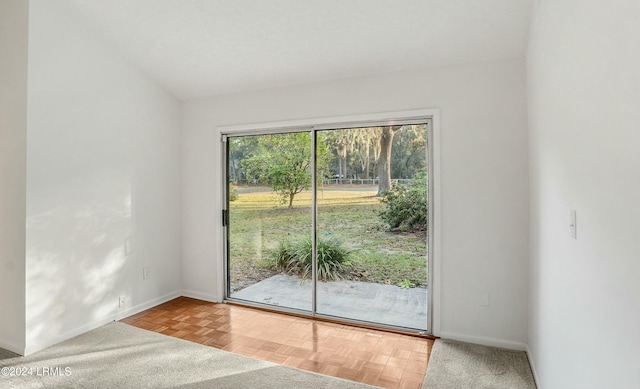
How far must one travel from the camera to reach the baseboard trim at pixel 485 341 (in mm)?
2754

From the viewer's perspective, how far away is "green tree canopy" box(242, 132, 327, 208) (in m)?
3.59

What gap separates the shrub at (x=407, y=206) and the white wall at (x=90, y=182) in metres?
2.47

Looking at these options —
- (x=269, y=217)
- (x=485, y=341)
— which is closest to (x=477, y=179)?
(x=485, y=341)

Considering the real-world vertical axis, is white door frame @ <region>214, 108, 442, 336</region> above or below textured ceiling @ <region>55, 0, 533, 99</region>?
below

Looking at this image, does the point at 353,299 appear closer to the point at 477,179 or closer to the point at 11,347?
the point at 477,179

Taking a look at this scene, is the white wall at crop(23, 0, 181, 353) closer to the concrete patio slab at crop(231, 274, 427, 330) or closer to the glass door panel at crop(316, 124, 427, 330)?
the concrete patio slab at crop(231, 274, 427, 330)

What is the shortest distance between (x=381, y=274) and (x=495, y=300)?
97 centimetres

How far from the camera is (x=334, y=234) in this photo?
3500 millimetres

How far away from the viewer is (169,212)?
159 inches

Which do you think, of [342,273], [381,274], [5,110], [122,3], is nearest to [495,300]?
[381,274]

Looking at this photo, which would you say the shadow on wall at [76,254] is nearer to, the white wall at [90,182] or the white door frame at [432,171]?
the white wall at [90,182]

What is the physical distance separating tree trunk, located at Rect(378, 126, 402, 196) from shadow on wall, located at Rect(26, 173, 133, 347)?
2499 mm

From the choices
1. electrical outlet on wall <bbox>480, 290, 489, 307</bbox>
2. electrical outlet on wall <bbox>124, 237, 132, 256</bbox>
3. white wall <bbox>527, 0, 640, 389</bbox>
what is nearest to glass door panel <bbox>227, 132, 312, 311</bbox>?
electrical outlet on wall <bbox>124, 237, 132, 256</bbox>

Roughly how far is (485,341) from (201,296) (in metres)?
2.95
